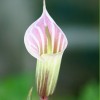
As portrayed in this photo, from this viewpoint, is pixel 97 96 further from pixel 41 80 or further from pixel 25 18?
pixel 41 80

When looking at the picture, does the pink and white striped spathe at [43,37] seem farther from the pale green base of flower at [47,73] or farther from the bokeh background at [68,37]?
the bokeh background at [68,37]

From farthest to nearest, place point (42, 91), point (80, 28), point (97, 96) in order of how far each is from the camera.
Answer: point (80, 28), point (97, 96), point (42, 91)

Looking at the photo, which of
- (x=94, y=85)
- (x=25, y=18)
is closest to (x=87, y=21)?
(x=25, y=18)

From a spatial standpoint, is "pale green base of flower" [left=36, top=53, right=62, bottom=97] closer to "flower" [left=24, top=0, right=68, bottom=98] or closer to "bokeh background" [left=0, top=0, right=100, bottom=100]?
"flower" [left=24, top=0, right=68, bottom=98]

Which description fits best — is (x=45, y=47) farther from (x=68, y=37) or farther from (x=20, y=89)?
(x=68, y=37)

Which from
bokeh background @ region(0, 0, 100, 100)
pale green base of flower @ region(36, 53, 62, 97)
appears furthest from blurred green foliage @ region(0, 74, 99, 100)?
pale green base of flower @ region(36, 53, 62, 97)

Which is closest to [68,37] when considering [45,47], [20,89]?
[20,89]
